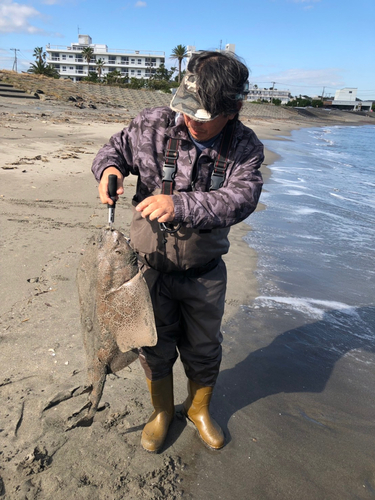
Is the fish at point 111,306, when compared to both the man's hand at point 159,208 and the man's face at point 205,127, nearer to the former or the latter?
the man's hand at point 159,208

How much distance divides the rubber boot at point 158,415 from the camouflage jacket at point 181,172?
0.85 metres

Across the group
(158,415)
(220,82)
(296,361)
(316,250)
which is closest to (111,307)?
(158,415)

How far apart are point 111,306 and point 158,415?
3.19 feet

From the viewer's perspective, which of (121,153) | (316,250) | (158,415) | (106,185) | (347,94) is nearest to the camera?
(106,185)

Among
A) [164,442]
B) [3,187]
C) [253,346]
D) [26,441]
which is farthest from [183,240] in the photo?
[3,187]

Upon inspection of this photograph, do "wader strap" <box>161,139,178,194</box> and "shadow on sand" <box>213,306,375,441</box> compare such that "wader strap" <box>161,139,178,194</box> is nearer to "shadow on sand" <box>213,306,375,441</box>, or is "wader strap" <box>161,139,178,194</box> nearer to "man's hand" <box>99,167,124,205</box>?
"man's hand" <box>99,167,124,205</box>

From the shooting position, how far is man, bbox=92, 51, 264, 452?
2.06 meters

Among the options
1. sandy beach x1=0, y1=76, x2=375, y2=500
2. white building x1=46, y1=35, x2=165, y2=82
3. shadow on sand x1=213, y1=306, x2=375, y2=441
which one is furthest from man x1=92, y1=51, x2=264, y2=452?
white building x1=46, y1=35, x2=165, y2=82

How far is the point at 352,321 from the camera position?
4.29m

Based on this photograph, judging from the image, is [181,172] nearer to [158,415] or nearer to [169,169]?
[169,169]

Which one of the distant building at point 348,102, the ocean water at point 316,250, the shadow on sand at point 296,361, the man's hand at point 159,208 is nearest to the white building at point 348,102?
the distant building at point 348,102

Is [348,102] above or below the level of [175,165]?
above

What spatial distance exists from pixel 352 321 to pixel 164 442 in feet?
8.72

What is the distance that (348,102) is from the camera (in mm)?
123250
